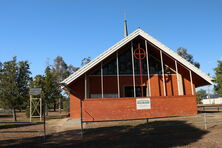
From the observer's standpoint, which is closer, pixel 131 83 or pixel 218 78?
pixel 131 83

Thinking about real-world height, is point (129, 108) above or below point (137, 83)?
below

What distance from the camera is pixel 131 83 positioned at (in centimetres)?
1794

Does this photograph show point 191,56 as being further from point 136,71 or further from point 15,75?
point 15,75

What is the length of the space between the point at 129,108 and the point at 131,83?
3.53 metres

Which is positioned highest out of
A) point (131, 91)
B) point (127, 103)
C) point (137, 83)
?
point (137, 83)

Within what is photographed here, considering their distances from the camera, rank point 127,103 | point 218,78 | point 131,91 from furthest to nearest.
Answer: point 218,78, point 131,91, point 127,103

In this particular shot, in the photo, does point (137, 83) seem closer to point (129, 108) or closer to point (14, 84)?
point (129, 108)

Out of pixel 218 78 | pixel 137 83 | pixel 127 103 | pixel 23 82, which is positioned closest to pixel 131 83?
pixel 137 83

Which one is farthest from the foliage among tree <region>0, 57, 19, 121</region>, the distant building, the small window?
the small window

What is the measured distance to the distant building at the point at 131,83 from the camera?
584 inches

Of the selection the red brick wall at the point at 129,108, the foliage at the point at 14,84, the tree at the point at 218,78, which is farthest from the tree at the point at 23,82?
the tree at the point at 218,78

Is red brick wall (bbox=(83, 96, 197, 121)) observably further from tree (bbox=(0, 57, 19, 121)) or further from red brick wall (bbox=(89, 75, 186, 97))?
tree (bbox=(0, 57, 19, 121))

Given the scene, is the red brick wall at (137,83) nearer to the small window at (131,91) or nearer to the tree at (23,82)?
the small window at (131,91)

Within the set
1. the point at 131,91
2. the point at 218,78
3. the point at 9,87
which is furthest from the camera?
the point at 218,78
